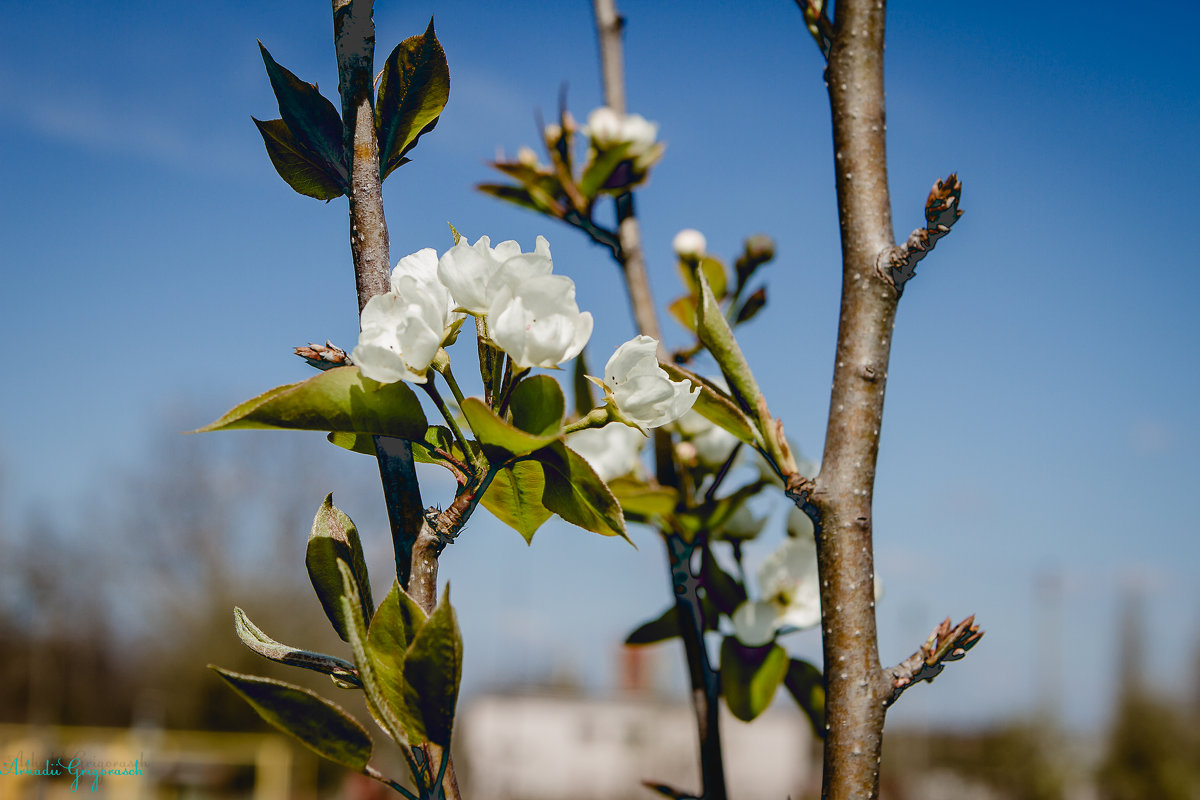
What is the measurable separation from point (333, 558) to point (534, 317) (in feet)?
0.54

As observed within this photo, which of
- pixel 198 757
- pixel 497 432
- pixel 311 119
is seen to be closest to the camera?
pixel 497 432

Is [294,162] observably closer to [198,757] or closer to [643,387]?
[643,387]

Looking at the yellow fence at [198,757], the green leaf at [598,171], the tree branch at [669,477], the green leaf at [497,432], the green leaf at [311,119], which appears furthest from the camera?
the yellow fence at [198,757]

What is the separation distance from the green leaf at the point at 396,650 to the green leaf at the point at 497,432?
8 centimetres

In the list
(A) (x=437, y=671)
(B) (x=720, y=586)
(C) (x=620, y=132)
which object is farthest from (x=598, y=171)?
(A) (x=437, y=671)

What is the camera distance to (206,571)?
15.4m

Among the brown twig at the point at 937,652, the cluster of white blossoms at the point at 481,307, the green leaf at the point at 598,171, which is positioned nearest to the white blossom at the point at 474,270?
the cluster of white blossoms at the point at 481,307

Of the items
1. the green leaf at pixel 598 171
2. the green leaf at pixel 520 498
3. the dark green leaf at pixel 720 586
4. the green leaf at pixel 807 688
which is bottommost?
the green leaf at pixel 807 688

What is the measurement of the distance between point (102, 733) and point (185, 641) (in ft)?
9.97

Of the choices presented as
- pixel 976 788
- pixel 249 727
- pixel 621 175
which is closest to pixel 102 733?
pixel 249 727

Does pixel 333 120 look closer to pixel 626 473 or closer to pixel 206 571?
pixel 626 473

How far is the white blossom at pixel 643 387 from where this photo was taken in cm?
46

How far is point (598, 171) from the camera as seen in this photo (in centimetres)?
100

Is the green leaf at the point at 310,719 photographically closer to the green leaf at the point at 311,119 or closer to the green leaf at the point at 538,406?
the green leaf at the point at 538,406
